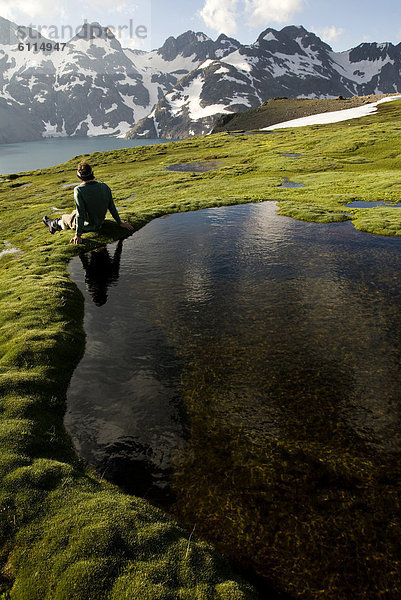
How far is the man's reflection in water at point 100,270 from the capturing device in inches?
683

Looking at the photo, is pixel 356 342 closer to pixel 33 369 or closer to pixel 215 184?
pixel 33 369

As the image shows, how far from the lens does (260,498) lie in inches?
290

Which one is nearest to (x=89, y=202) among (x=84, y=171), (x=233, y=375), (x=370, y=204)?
(x=84, y=171)

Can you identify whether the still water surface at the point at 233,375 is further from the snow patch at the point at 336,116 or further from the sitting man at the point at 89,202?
the snow patch at the point at 336,116

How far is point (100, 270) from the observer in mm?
20312

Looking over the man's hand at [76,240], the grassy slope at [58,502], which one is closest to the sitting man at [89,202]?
the man's hand at [76,240]

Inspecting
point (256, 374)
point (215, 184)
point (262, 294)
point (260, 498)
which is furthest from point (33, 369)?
point (215, 184)

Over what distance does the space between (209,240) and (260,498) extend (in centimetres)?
2000

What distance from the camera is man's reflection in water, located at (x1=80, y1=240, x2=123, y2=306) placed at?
17.3m

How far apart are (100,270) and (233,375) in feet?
41.6

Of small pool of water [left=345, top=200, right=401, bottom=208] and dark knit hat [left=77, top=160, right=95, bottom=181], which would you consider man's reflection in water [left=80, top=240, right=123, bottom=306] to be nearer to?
dark knit hat [left=77, top=160, right=95, bottom=181]

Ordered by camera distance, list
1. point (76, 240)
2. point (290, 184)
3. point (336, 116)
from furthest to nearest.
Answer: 1. point (336, 116)
2. point (290, 184)
3. point (76, 240)

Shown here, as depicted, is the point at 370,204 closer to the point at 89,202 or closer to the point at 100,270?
the point at 89,202

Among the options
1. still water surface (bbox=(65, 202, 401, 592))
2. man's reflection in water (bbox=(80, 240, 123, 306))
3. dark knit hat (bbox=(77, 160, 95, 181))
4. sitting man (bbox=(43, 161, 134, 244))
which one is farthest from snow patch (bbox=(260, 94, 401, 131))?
still water surface (bbox=(65, 202, 401, 592))
